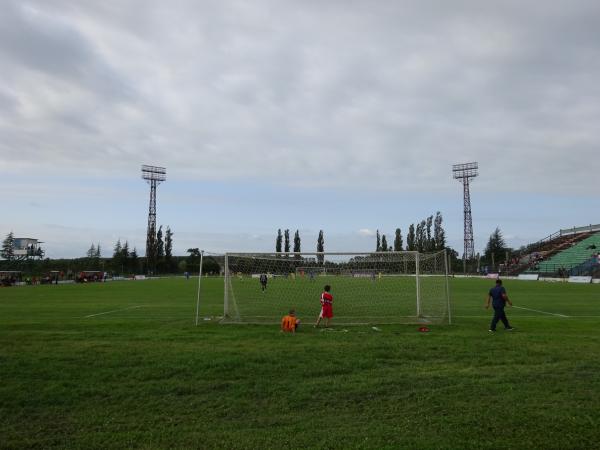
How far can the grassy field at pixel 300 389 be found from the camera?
5.88 m

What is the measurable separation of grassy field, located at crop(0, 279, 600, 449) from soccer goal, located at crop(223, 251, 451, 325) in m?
3.80

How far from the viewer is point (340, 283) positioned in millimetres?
22453

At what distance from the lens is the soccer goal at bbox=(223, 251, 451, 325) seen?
53.4 ft

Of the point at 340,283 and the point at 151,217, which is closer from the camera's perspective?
the point at 340,283

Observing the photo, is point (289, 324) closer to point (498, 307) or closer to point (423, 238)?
point (498, 307)

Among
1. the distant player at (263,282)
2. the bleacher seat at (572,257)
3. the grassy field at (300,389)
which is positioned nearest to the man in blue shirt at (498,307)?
the grassy field at (300,389)

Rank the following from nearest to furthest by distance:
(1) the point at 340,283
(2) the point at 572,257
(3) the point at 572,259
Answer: (1) the point at 340,283, (3) the point at 572,259, (2) the point at 572,257

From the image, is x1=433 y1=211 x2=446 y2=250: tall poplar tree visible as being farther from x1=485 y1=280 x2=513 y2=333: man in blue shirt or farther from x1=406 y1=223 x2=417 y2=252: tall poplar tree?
x1=485 y1=280 x2=513 y2=333: man in blue shirt

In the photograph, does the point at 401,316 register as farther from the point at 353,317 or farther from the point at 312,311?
the point at 312,311

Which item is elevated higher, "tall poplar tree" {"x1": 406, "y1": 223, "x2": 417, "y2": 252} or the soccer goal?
"tall poplar tree" {"x1": 406, "y1": 223, "x2": 417, "y2": 252}

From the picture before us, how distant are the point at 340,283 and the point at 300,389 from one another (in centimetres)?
1494

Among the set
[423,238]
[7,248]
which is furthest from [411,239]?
[7,248]

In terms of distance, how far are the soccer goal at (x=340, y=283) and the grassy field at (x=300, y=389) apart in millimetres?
3797

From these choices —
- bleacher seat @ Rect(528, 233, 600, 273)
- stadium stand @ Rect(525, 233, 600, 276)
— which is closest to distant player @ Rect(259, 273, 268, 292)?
stadium stand @ Rect(525, 233, 600, 276)
